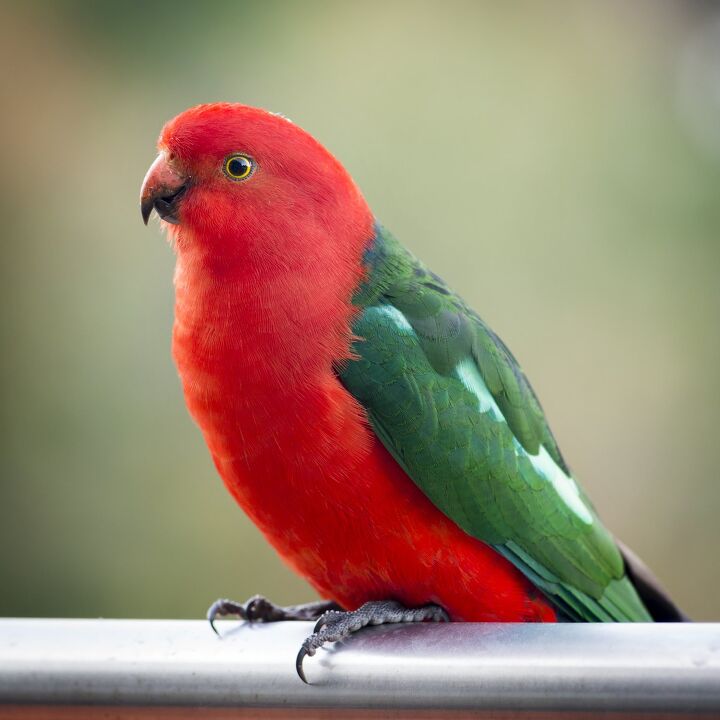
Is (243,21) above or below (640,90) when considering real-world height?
above

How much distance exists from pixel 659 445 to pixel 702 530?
0.35 meters

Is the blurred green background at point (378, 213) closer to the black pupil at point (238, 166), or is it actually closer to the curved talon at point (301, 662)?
the black pupil at point (238, 166)

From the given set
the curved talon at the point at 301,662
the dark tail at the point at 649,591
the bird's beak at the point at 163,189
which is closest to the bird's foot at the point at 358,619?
the curved talon at the point at 301,662

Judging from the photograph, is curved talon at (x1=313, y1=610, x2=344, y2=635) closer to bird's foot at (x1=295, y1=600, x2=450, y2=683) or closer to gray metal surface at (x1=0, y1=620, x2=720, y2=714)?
bird's foot at (x1=295, y1=600, x2=450, y2=683)

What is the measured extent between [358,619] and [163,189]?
0.58 m

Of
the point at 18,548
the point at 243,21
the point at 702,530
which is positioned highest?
the point at 243,21

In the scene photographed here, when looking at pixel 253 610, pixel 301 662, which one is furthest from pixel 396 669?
pixel 253 610

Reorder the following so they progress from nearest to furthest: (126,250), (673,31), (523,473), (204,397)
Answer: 1. (204,397)
2. (523,473)
3. (126,250)
4. (673,31)

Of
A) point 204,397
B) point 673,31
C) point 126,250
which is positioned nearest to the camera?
point 204,397

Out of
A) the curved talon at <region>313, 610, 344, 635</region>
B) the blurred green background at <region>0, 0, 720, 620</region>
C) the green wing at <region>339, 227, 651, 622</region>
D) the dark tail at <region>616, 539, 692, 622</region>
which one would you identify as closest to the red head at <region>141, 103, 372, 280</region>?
the green wing at <region>339, 227, 651, 622</region>

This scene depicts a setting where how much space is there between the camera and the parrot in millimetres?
1137

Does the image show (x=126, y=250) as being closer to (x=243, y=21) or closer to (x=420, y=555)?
(x=243, y=21)

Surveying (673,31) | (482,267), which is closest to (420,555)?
(482,267)

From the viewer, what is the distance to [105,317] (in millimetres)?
2982
